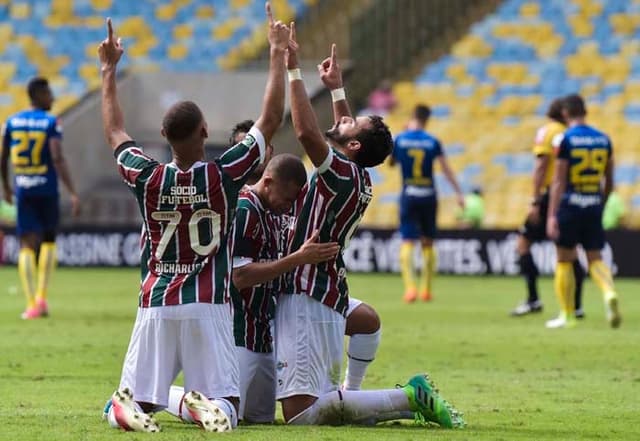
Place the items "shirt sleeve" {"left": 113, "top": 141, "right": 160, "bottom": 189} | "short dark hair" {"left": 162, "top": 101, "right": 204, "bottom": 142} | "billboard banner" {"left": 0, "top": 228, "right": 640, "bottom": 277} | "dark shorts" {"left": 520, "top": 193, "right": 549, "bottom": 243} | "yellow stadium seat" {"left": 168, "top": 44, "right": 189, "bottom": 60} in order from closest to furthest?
"short dark hair" {"left": 162, "top": 101, "right": 204, "bottom": 142} → "shirt sleeve" {"left": 113, "top": 141, "right": 160, "bottom": 189} → "dark shorts" {"left": 520, "top": 193, "right": 549, "bottom": 243} → "billboard banner" {"left": 0, "top": 228, "right": 640, "bottom": 277} → "yellow stadium seat" {"left": 168, "top": 44, "right": 189, "bottom": 60}

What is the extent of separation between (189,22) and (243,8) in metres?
1.23

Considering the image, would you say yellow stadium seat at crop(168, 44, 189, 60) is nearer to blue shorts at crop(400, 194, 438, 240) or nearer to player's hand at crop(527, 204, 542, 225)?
blue shorts at crop(400, 194, 438, 240)

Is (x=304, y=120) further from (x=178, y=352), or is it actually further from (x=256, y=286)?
(x=178, y=352)

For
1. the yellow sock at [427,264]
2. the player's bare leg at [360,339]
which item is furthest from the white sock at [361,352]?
the yellow sock at [427,264]

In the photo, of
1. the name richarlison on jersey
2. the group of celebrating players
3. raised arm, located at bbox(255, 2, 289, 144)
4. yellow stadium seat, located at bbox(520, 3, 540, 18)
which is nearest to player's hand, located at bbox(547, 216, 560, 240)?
the group of celebrating players

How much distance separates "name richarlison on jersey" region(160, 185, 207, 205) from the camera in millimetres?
6996

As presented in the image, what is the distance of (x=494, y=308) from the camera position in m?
17.4

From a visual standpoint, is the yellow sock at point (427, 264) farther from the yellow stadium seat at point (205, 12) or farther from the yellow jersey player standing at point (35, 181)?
the yellow stadium seat at point (205, 12)

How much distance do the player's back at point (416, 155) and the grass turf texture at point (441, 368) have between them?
62.3 inches

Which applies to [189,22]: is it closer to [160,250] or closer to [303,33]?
[303,33]

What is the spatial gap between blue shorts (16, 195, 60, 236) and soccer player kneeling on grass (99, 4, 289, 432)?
26.9 feet

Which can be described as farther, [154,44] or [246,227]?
[154,44]

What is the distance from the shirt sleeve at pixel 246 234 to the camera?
773 cm

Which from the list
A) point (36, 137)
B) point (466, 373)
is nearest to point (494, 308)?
point (36, 137)
